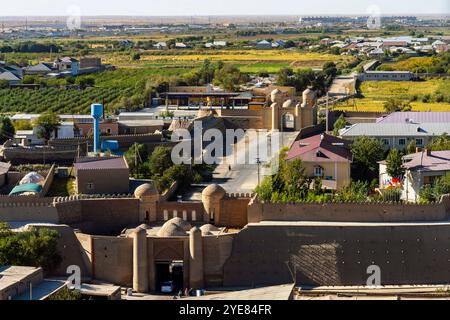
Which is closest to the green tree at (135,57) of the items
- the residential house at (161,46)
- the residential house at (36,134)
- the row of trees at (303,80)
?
the residential house at (161,46)

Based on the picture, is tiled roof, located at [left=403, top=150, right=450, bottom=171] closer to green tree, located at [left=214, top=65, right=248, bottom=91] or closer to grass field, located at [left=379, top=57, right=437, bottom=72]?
green tree, located at [left=214, top=65, right=248, bottom=91]

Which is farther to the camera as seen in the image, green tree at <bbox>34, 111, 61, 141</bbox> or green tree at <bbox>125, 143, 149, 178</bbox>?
green tree at <bbox>34, 111, 61, 141</bbox>

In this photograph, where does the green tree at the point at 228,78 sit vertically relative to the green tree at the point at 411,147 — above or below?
above

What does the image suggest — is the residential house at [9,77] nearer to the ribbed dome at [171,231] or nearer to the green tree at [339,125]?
the green tree at [339,125]

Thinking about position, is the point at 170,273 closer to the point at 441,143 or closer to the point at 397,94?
the point at 441,143

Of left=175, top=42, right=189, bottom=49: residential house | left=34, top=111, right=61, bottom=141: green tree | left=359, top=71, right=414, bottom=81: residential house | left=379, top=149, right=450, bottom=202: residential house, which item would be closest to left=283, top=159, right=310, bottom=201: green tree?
left=379, top=149, right=450, bottom=202: residential house
